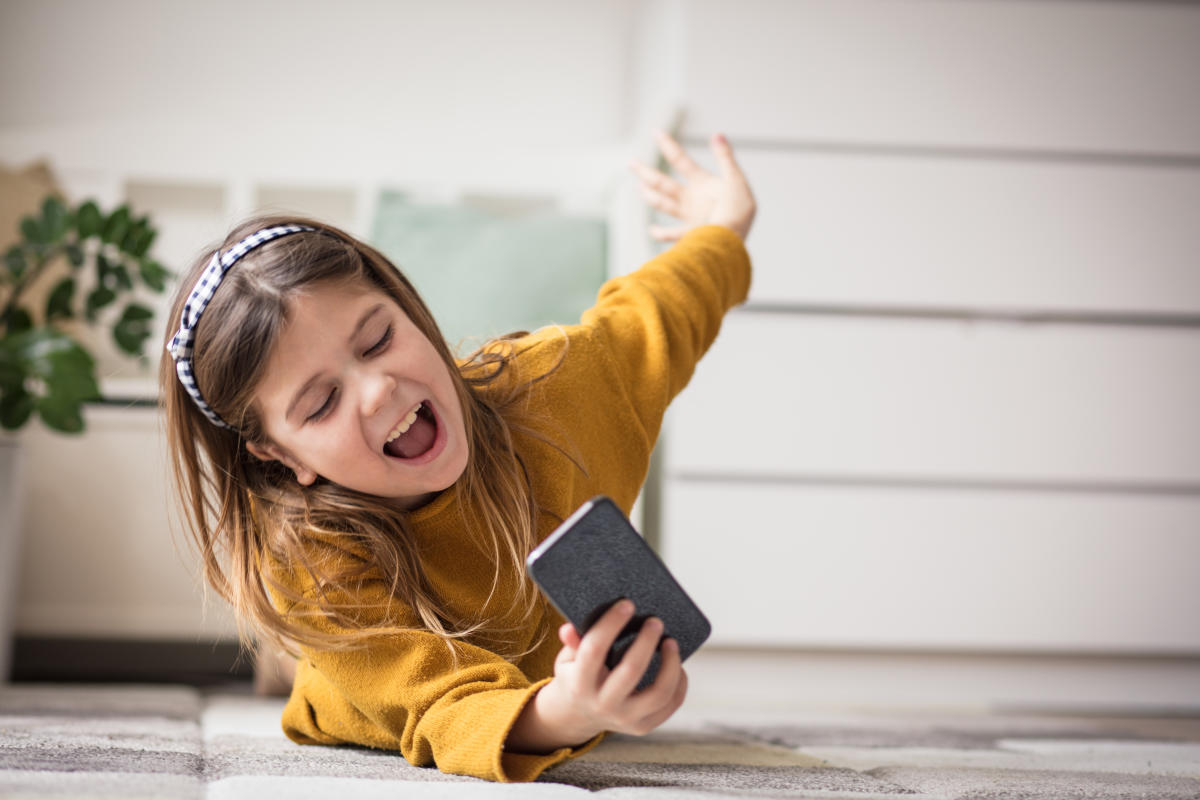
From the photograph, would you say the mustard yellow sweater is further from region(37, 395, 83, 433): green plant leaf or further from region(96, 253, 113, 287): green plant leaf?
region(96, 253, 113, 287): green plant leaf

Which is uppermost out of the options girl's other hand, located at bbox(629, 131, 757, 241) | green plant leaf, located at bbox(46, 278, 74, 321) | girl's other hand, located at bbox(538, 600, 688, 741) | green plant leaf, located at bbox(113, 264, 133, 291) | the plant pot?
girl's other hand, located at bbox(629, 131, 757, 241)

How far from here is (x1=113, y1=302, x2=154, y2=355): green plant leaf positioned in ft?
4.88

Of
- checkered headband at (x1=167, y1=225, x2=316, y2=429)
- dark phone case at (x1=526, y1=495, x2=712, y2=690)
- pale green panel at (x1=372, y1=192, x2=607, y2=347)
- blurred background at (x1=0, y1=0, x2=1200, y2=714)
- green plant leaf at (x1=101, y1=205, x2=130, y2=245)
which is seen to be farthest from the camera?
pale green panel at (x1=372, y1=192, x2=607, y2=347)

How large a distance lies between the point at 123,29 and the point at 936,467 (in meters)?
1.76

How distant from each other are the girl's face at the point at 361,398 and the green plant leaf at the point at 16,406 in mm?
741

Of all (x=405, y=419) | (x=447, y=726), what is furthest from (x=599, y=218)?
(x=447, y=726)

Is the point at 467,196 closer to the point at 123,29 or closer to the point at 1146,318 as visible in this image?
the point at 123,29

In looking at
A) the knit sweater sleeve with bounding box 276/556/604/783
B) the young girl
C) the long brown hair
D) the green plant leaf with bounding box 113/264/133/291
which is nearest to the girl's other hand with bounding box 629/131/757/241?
the young girl

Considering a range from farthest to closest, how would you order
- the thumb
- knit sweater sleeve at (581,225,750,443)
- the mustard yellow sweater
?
the thumb
knit sweater sleeve at (581,225,750,443)
the mustard yellow sweater

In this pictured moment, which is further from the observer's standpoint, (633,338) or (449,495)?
(633,338)

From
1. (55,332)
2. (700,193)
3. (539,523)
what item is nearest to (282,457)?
(539,523)

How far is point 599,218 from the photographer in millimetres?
1832

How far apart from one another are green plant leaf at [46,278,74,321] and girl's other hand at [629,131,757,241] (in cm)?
86

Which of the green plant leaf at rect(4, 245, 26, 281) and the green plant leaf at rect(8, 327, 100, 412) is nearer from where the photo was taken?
the green plant leaf at rect(8, 327, 100, 412)
